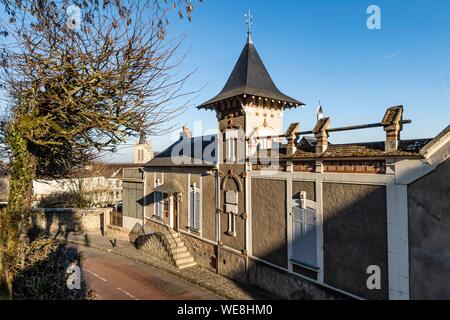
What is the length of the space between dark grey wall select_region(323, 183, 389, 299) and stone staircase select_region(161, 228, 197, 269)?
8388 mm

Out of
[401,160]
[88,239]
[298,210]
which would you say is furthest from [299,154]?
[88,239]

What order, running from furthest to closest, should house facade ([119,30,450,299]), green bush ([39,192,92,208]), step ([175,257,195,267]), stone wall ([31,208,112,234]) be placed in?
green bush ([39,192,92,208]) < stone wall ([31,208,112,234]) < step ([175,257,195,267]) < house facade ([119,30,450,299])

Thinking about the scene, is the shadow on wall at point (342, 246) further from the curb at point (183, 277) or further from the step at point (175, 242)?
the step at point (175, 242)

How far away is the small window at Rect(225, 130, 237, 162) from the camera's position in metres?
13.4

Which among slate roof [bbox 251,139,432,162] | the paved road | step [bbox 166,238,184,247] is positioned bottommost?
the paved road

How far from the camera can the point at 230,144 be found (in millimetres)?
13609

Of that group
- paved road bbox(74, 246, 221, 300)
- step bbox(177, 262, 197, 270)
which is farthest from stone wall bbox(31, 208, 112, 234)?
step bbox(177, 262, 197, 270)

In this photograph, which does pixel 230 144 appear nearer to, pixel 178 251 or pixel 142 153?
pixel 178 251

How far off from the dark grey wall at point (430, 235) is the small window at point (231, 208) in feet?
23.7

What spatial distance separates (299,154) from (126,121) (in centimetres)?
579

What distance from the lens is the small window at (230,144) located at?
13.4m

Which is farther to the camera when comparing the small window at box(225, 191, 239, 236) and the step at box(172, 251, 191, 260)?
the step at box(172, 251, 191, 260)

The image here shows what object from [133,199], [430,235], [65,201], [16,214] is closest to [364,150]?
[430,235]

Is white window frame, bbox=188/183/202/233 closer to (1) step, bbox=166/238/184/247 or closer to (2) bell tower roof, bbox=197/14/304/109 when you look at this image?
(1) step, bbox=166/238/184/247
